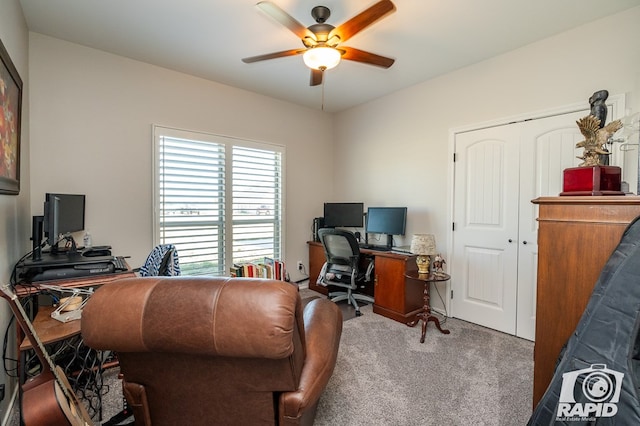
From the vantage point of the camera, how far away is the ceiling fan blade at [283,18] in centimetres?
178

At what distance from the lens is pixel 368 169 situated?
4277mm

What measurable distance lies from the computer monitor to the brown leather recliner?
2.65 metres

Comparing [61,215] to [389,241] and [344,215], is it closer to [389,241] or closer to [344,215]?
[344,215]

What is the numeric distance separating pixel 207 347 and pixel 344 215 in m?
3.42

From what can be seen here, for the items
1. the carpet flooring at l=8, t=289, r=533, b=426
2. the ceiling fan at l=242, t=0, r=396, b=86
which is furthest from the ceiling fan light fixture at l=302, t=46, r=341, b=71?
the carpet flooring at l=8, t=289, r=533, b=426

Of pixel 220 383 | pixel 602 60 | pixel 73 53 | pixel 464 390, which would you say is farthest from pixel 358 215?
pixel 73 53

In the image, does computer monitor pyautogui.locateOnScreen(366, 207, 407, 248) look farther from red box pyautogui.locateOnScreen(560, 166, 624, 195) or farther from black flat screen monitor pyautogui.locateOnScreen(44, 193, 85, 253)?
black flat screen monitor pyautogui.locateOnScreen(44, 193, 85, 253)

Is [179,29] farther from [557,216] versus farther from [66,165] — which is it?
[557,216]

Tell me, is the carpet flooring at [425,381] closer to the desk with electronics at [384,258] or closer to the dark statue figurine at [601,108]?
the desk with electronics at [384,258]

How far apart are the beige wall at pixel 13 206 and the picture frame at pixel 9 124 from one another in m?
0.11

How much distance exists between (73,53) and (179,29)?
1.13m

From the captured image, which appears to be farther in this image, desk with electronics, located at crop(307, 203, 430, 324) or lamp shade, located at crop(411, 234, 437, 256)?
desk with electronics, located at crop(307, 203, 430, 324)

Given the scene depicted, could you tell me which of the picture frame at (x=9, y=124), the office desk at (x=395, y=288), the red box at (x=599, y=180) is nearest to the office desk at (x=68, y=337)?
the picture frame at (x=9, y=124)

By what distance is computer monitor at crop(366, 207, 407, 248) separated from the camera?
11.9ft
